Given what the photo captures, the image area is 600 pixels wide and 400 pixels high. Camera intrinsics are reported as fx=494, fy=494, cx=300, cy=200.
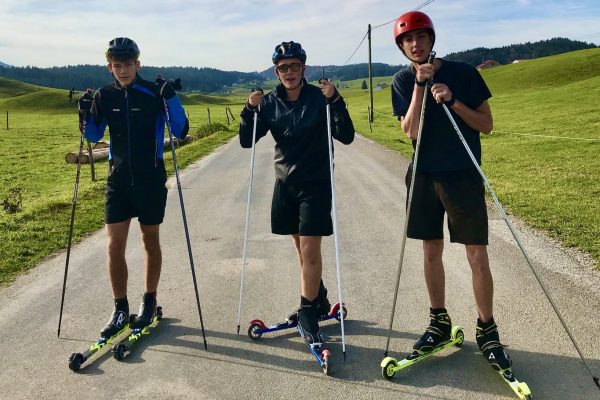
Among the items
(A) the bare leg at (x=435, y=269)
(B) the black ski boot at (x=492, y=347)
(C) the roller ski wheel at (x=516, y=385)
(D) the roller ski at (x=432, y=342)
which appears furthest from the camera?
(A) the bare leg at (x=435, y=269)

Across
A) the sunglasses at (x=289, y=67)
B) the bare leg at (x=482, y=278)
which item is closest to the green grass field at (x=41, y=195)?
the sunglasses at (x=289, y=67)

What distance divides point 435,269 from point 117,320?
3.17 metres

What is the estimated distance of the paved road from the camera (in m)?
3.96

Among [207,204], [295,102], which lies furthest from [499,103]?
[295,102]

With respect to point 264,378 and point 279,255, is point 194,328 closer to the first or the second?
point 264,378

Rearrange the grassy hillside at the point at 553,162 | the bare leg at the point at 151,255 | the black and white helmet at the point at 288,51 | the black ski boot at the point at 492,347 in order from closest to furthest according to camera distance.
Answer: the black ski boot at the point at 492,347 → the black and white helmet at the point at 288,51 → the bare leg at the point at 151,255 → the grassy hillside at the point at 553,162

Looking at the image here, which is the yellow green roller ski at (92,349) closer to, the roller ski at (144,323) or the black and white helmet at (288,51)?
the roller ski at (144,323)

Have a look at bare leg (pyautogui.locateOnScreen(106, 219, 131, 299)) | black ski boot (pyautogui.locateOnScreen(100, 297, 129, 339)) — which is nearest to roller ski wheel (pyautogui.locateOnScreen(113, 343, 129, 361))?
A: black ski boot (pyautogui.locateOnScreen(100, 297, 129, 339))

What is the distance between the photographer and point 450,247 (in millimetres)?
7473

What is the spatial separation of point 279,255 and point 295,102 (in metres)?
3.20

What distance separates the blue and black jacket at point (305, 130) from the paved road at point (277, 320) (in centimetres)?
165

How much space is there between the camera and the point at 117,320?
498 cm

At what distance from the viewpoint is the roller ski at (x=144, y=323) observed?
15.4ft

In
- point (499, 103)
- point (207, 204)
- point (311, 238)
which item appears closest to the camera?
point (311, 238)
